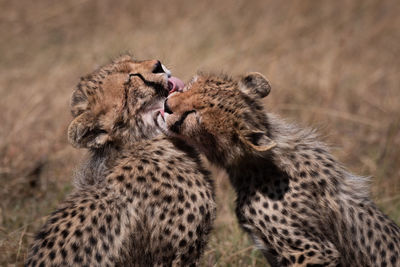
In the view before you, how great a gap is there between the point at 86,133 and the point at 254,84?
1003mm

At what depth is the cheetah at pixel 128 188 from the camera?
2926mm

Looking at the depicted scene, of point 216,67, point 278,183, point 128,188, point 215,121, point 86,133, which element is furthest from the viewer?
point 216,67

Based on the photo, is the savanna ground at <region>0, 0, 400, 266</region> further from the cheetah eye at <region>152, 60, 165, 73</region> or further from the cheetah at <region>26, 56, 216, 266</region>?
the cheetah eye at <region>152, 60, 165, 73</region>

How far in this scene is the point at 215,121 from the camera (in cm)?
326

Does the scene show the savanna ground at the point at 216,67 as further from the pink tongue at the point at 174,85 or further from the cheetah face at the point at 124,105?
the pink tongue at the point at 174,85

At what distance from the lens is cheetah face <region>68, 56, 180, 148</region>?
348 centimetres

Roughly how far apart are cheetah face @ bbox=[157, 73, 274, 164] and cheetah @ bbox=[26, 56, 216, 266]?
0.15 metres

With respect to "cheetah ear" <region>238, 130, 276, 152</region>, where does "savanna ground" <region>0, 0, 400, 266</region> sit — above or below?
above

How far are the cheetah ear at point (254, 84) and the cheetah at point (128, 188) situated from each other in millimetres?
376

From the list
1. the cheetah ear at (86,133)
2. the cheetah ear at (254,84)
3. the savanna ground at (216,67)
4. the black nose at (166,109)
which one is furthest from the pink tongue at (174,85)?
the savanna ground at (216,67)

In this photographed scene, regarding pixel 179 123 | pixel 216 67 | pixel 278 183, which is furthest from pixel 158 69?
pixel 216 67

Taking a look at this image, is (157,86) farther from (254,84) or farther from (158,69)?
(254,84)

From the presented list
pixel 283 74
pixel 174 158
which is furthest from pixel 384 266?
pixel 283 74

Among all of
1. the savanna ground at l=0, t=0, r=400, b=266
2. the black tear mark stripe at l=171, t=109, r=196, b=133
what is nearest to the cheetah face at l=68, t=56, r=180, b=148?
the black tear mark stripe at l=171, t=109, r=196, b=133
